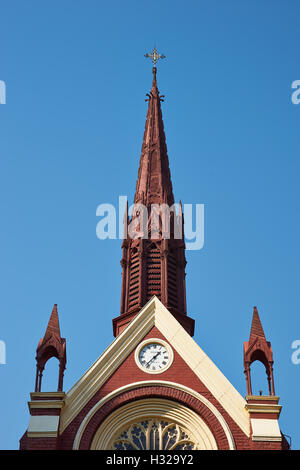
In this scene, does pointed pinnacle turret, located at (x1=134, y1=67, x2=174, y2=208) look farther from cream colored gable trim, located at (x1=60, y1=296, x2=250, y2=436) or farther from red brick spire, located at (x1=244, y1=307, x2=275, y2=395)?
red brick spire, located at (x1=244, y1=307, x2=275, y2=395)

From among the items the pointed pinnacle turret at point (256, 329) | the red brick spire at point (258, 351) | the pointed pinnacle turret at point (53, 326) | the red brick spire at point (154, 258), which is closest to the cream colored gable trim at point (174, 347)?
the red brick spire at point (258, 351)

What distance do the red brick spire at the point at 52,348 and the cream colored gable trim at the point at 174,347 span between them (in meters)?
1.38

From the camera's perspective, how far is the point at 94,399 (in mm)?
37625

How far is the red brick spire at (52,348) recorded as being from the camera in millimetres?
38969

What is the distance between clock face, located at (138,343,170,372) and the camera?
38.7 meters

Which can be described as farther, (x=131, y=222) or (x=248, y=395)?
(x=131, y=222)

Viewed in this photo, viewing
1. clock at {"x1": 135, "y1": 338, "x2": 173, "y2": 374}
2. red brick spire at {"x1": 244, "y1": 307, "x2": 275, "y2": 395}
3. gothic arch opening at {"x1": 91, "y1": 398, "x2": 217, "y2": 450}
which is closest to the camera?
gothic arch opening at {"x1": 91, "y1": 398, "x2": 217, "y2": 450}

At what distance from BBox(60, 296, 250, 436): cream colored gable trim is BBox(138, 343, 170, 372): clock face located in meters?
0.44

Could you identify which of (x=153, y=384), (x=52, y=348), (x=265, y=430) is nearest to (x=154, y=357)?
(x=153, y=384)

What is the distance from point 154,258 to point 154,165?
807 centimetres

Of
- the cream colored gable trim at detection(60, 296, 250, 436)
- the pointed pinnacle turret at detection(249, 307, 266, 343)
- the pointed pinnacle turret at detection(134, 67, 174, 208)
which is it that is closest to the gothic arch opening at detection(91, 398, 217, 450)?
the cream colored gable trim at detection(60, 296, 250, 436)

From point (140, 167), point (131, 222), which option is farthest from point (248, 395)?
point (140, 167)

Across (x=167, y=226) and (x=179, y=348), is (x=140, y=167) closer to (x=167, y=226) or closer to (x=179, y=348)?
(x=167, y=226)
